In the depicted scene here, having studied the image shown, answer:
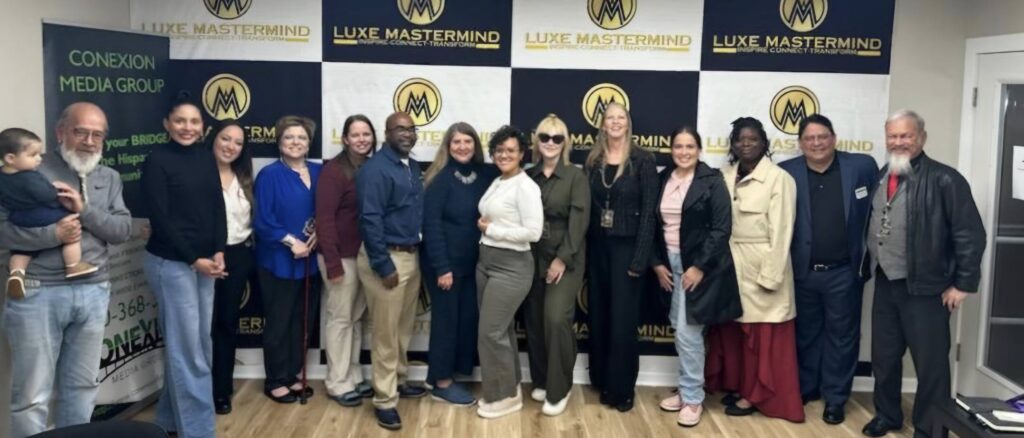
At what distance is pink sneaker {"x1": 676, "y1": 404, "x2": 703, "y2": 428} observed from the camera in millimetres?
4078

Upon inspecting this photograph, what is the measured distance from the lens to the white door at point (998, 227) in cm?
403

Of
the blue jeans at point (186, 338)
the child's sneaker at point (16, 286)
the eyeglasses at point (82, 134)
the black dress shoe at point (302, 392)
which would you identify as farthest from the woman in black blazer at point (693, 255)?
the child's sneaker at point (16, 286)

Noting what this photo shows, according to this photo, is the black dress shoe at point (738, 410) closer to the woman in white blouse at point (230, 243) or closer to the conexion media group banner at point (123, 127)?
the woman in white blouse at point (230, 243)

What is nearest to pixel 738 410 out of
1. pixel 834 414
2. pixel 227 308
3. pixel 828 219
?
pixel 834 414

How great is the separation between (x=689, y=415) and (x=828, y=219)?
1.19 meters

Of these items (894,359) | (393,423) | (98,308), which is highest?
(98,308)

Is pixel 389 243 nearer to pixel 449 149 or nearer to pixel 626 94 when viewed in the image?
pixel 449 149

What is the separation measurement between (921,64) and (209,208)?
12.2 ft

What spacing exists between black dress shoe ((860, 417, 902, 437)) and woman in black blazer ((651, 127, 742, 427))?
79 cm

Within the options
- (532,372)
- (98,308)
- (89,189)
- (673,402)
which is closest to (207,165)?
(89,189)

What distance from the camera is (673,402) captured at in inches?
170

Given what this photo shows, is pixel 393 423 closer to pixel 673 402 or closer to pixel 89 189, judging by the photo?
pixel 673 402

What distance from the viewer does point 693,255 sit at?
3.99 metres

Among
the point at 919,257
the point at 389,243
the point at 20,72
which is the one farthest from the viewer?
the point at 389,243
